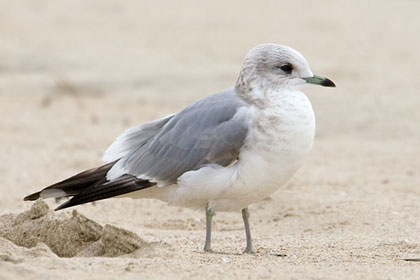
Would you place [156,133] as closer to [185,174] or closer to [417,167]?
[185,174]

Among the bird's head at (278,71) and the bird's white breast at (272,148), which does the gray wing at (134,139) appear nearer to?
the bird's head at (278,71)

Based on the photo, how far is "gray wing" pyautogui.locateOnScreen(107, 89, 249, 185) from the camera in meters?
4.89

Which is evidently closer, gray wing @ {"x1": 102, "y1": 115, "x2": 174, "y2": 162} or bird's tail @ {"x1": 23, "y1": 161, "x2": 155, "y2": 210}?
bird's tail @ {"x1": 23, "y1": 161, "x2": 155, "y2": 210}

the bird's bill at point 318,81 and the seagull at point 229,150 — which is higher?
the bird's bill at point 318,81

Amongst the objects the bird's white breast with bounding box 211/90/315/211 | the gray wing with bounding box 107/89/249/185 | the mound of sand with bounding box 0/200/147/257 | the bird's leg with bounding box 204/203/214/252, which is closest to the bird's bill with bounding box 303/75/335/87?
the bird's white breast with bounding box 211/90/315/211

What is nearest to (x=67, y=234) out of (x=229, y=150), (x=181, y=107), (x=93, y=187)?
(x=93, y=187)

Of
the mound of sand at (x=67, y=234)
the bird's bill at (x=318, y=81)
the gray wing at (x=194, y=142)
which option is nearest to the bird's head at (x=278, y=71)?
the bird's bill at (x=318, y=81)

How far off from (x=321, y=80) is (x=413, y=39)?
7.90 metres

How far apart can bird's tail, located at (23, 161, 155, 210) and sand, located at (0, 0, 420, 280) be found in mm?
163

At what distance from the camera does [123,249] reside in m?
4.91

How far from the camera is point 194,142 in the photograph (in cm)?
505

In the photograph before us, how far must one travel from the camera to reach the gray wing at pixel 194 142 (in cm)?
489

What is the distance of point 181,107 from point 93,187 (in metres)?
5.21

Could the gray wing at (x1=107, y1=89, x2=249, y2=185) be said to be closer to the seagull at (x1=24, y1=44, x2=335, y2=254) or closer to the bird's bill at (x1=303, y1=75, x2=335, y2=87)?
the seagull at (x1=24, y1=44, x2=335, y2=254)
